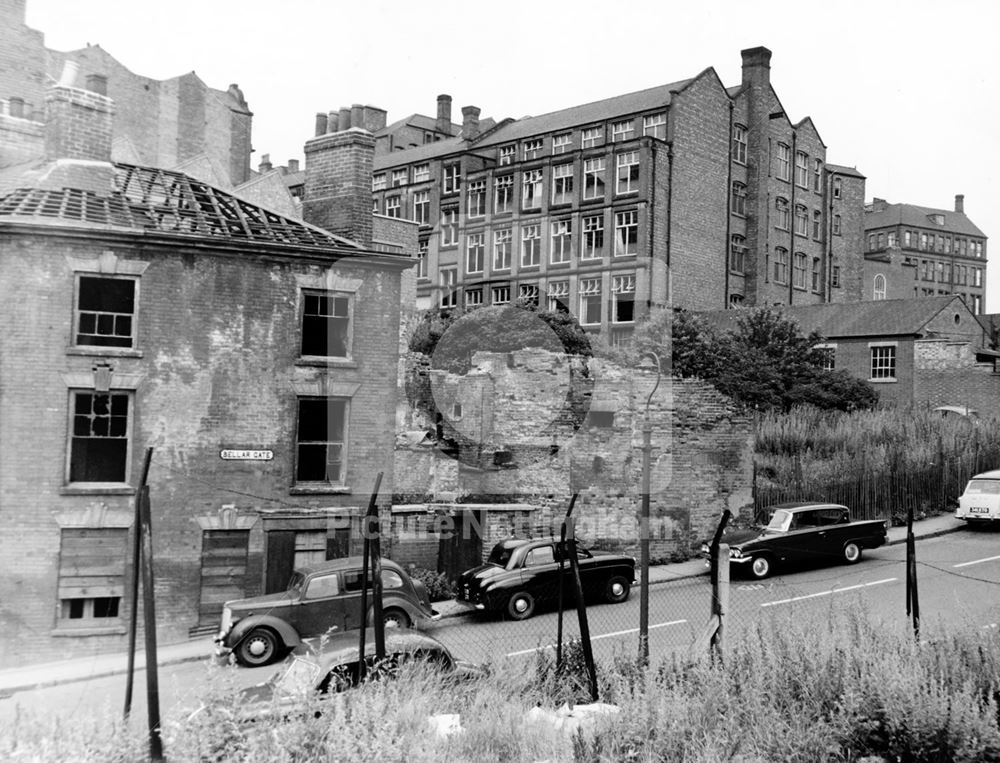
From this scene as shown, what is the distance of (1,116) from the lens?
23297mm

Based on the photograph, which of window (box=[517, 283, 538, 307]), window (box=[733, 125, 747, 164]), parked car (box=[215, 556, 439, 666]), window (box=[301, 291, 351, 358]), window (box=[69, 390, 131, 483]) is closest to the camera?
parked car (box=[215, 556, 439, 666])

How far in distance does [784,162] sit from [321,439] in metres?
42.5

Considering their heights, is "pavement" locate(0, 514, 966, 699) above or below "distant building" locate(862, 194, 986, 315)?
below

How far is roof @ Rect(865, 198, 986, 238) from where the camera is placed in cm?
10619

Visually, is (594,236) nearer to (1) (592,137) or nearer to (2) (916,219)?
(1) (592,137)

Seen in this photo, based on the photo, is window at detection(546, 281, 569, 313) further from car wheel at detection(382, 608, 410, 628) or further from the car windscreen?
car wheel at detection(382, 608, 410, 628)

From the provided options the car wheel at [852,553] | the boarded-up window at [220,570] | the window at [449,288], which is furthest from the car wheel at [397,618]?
the window at [449,288]

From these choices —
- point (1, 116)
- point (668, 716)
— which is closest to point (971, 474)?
point (668, 716)

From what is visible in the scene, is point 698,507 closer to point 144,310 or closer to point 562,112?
point 144,310

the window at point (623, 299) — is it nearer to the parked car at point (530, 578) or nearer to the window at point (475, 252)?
the window at point (475, 252)

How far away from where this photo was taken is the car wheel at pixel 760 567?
20734 mm

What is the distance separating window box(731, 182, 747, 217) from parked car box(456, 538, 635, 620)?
36897mm

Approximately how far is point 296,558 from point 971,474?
22611mm

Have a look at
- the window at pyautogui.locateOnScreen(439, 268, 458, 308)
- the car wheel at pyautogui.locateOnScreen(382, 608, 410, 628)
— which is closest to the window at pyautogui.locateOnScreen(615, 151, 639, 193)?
the window at pyautogui.locateOnScreen(439, 268, 458, 308)
